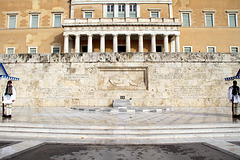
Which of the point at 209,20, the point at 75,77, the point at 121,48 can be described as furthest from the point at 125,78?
the point at 209,20

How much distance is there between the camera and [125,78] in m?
12.0

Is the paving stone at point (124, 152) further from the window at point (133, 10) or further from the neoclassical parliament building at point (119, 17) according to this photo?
the window at point (133, 10)

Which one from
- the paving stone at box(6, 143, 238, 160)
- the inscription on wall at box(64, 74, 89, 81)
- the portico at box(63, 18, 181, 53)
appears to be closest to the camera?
the paving stone at box(6, 143, 238, 160)

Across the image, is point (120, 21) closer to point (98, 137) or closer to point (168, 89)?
point (168, 89)

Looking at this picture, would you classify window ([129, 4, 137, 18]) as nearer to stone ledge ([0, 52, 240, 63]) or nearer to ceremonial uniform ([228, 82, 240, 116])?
stone ledge ([0, 52, 240, 63])

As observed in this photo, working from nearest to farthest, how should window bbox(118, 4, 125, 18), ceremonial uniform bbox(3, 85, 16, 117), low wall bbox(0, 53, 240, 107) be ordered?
1. ceremonial uniform bbox(3, 85, 16, 117)
2. low wall bbox(0, 53, 240, 107)
3. window bbox(118, 4, 125, 18)

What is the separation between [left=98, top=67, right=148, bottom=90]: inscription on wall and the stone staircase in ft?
21.5

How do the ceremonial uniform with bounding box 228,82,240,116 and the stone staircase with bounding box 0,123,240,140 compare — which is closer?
the stone staircase with bounding box 0,123,240,140

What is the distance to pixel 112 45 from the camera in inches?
1203

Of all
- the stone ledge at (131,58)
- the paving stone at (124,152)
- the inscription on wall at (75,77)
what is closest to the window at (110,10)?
the stone ledge at (131,58)

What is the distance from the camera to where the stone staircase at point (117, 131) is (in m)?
5.06

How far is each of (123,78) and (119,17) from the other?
21.5 meters

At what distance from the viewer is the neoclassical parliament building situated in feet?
101

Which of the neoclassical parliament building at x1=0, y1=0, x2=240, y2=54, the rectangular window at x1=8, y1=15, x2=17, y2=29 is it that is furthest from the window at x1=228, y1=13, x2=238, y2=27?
the rectangular window at x1=8, y1=15, x2=17, y2=29
